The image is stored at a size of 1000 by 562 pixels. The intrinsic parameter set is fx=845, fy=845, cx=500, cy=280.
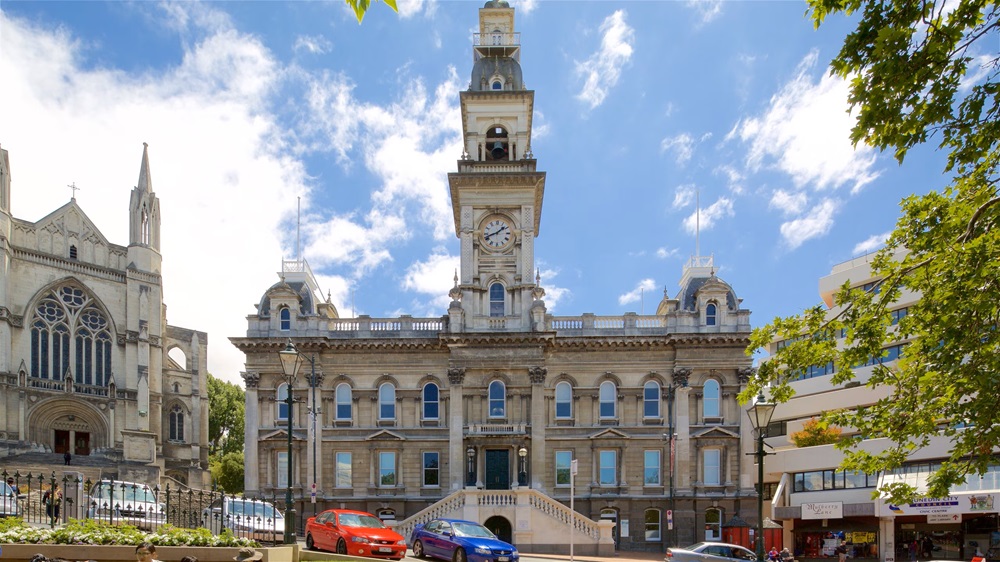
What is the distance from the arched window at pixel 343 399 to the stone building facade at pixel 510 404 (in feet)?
0.25

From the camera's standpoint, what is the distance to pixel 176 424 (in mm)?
70875

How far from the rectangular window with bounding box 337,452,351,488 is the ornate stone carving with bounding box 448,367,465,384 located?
266 inches

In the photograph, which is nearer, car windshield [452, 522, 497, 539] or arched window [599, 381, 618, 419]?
car windshield [452, 522, 497, 539]

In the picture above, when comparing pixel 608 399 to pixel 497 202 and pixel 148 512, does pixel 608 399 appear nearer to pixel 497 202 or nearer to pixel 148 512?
pixel 497 202

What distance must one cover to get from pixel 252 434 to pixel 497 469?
508 inches

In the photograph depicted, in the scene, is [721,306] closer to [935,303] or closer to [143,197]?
[935,303]

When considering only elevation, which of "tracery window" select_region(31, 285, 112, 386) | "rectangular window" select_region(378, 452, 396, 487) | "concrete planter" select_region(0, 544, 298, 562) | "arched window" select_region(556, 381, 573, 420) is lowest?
"rectangular window" select_region(378, 452, 396, 487)

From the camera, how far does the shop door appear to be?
143ft

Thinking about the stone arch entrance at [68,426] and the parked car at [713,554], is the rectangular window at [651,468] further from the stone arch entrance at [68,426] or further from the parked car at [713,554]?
the stone arch entrance at [68,426]

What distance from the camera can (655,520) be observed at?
43.5m

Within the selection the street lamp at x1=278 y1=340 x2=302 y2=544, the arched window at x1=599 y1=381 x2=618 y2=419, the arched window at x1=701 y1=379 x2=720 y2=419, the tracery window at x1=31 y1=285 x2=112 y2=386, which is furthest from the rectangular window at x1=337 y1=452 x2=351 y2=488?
the tracery window at x1=31 y1=285 x2=112 y2=386

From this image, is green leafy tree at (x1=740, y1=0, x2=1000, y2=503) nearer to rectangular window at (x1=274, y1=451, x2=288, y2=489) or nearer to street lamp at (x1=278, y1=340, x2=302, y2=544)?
street lamp at (x1=278, y1=340, x2=302, y2=544)

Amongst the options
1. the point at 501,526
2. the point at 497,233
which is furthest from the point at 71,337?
the point at 501,526

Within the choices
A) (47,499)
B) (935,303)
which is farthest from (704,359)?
(935,303)
